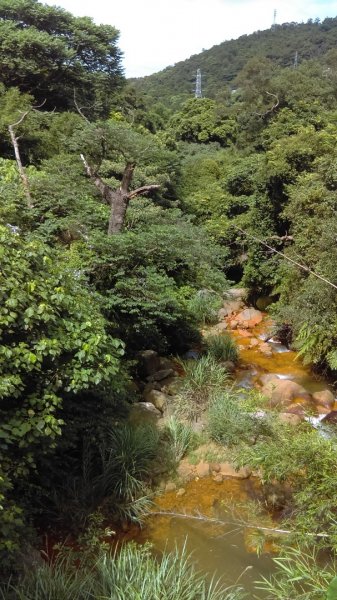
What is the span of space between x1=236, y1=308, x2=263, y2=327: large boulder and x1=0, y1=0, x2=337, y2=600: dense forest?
865mm

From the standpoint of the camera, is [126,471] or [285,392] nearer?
[126,471]

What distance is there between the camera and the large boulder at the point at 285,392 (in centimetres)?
781

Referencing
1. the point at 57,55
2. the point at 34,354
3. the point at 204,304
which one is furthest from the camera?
the point at 57,55

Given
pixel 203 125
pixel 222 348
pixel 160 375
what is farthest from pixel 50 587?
pixel 203 125

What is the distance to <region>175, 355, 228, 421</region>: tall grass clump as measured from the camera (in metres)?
6.95

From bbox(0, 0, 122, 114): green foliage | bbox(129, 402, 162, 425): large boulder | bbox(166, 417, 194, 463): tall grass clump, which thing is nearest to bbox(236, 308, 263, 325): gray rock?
bbox(129, 402, 162, 425): large boulder

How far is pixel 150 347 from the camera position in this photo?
329 inches

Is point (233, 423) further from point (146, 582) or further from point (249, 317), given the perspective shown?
point (249, 317)

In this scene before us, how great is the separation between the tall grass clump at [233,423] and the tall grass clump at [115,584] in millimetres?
2116

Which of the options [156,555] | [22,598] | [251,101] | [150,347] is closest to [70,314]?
[22,598]

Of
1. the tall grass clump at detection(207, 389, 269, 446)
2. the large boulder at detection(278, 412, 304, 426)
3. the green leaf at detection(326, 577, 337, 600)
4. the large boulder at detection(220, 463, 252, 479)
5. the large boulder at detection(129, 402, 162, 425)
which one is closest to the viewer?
the green leaf at detection(326, 577, 337, 600)

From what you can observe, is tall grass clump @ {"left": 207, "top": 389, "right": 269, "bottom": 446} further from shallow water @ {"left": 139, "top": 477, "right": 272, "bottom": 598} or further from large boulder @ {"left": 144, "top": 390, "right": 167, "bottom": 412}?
large boulder @ {"left": 144, "top": 390, "right": 167, "bottom": 412}

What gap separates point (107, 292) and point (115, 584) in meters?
4.17

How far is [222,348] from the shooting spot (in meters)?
9.38
